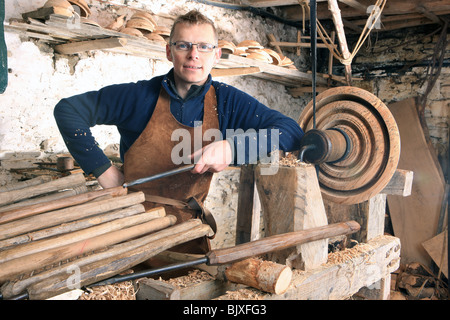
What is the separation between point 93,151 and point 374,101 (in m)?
1.57

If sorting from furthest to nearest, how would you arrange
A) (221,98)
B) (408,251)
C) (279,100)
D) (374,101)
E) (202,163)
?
(279,100) < (408,251) < (221,98) < (374,101) < (202,163)

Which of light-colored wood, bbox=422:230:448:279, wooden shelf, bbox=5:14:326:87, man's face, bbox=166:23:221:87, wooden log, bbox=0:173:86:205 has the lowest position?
light-colored wood, bbox=422:230:448:279

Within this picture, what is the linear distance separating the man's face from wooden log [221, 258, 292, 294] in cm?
133

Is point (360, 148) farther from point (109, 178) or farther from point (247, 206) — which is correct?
point (109, 178)

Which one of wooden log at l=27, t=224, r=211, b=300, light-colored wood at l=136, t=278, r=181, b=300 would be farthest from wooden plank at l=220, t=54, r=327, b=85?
light-colored wood at l=136, t=278, r=181, b=300

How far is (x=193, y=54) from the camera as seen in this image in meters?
2.29

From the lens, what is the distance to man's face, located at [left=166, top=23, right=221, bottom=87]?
2301mm

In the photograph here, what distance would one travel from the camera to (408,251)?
5.53 meters

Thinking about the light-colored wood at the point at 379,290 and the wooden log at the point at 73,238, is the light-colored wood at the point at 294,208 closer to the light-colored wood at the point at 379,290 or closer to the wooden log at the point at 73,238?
the wooden log at the point at 73,238

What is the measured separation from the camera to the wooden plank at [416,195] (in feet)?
17.7

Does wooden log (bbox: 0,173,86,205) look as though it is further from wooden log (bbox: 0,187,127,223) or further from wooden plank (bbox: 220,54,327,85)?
wooden plank (bbox: 220,54,327,85)

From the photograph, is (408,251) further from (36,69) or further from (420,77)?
(36,69)

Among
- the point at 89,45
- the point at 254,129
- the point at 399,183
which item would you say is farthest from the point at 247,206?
the point at 89,45
